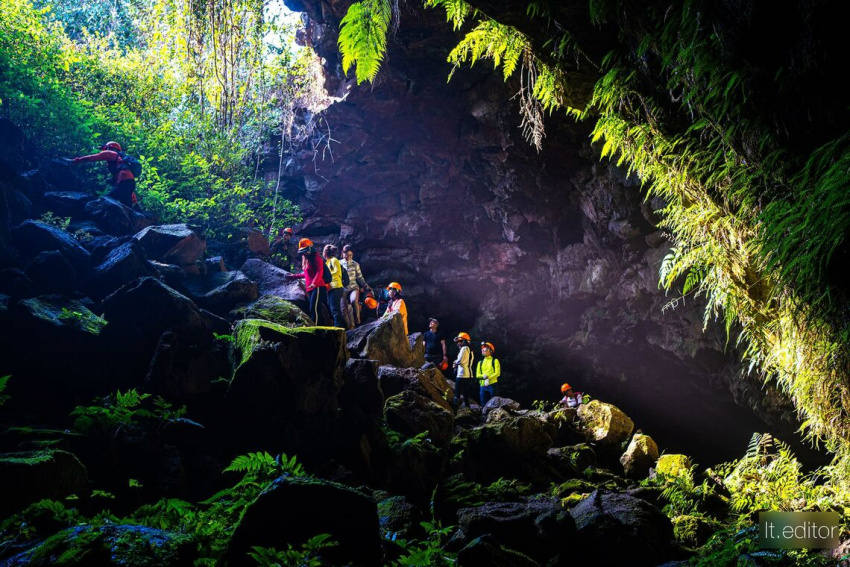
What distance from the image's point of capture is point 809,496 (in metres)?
4.25

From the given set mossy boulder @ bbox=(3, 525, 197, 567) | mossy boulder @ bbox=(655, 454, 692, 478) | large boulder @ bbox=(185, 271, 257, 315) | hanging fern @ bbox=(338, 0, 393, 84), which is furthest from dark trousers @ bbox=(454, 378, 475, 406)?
mossy boulder @ bbox=(3, 525, 197, 567)

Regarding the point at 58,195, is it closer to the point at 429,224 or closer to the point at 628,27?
the point at 429,224

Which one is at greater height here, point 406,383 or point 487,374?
point 406,383

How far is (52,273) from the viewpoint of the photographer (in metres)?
8.31

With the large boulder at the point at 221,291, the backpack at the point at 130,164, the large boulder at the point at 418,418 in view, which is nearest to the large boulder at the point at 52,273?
the large boulder at the point at 221,291

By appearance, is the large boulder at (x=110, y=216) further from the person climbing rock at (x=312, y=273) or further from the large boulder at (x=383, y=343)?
the large boulder at (x=383, y=343)

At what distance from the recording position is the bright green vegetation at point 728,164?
99.8 inches

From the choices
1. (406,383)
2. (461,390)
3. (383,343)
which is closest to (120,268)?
(383,343)

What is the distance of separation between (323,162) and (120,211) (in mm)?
7553

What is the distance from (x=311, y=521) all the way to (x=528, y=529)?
7.46 ft

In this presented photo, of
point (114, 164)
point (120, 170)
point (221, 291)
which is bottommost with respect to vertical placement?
point (221, 291)

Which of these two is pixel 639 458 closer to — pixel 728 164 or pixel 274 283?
pixel 728 164

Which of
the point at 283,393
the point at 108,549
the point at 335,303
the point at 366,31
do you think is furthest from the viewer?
the point at 335,303

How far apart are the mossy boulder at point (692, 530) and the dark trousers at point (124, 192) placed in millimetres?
14219
